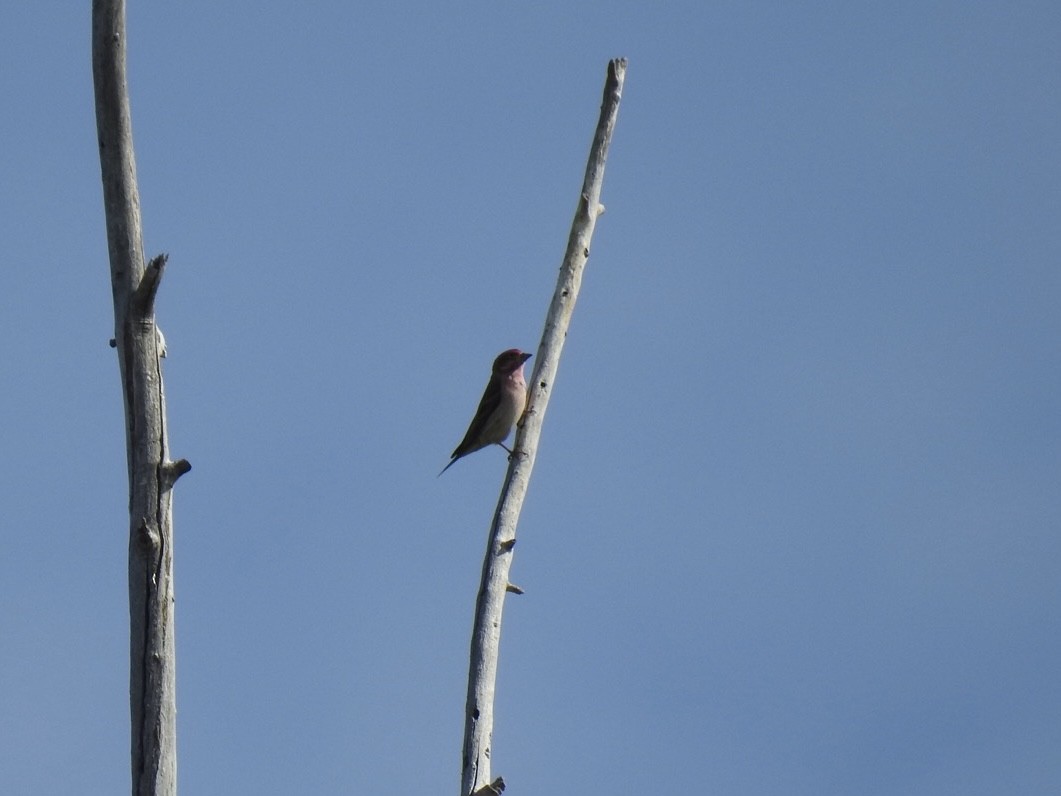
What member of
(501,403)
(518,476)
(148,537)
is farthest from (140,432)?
(501,403)

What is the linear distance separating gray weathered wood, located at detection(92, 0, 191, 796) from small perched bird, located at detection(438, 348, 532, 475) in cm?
490

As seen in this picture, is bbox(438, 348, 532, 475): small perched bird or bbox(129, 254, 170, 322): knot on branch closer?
bbox(129, 254, 170, 322): knot on branch

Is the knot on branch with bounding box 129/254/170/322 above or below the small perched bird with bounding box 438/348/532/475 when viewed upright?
below

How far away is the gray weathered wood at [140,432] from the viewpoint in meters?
6.12

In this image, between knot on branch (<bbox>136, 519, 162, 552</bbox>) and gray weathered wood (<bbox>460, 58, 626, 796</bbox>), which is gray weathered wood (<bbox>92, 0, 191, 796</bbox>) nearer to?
knot on branch (<bbox>136, 519, 162, 552</bbox>)

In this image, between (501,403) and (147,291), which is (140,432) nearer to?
(147,291)

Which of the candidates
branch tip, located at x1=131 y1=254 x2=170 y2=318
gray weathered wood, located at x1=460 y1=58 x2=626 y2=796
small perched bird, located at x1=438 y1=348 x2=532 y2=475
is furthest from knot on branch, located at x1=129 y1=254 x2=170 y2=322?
small perched bird, located at x1=438 y1=348 x2=532 y2=475

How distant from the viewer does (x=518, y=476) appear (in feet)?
25.6

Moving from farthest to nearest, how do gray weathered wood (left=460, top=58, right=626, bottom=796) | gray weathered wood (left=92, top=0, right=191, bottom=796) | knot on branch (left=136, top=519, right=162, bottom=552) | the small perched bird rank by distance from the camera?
the small perched bird < gray weathered wood (left=460, top=58, right=626, bottom=796) < knot on branch (left=136, top=519, right=162, bottom=552) < gray weathered wood (left=92, top=0, right=191, bottom=796)

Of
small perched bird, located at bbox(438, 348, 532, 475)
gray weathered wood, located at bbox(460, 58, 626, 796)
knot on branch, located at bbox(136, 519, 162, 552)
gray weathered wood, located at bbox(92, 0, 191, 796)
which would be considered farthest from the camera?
small perched bird, located at bbox(438, 348, 532, 475)

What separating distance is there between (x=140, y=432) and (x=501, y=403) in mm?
5109

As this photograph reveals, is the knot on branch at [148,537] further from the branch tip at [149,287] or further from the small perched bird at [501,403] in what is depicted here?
the small perched bird at [501,403]

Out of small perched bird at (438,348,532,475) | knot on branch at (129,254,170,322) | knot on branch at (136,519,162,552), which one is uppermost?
Answer: small perched bird at (438,348,532,475)

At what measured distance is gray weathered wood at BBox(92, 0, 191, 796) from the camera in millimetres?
6117
